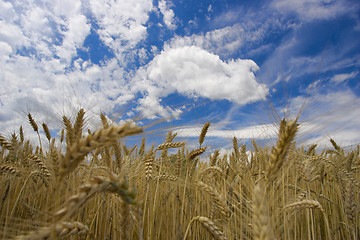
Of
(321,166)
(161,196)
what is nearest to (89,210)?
(161,196)

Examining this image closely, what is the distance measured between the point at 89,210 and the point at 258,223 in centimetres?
194

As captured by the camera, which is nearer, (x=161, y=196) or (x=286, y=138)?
(x=286, y=138)

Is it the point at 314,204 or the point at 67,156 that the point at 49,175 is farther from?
the point at 314,204

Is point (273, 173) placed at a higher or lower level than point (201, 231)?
higher

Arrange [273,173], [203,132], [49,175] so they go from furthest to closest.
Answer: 1. [203,132]
2. [49,175]
3. [273,173]

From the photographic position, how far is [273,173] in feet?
5.11

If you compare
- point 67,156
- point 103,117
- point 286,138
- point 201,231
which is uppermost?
point 103,117

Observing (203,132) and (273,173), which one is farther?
(203,132)

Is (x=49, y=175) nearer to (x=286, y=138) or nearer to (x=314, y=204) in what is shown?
(x=286, y=138)

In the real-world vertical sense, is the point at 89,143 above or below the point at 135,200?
above

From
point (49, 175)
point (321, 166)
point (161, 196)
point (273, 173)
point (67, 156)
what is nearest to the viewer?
point (67, 156)

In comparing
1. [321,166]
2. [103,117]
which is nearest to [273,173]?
[103,117]

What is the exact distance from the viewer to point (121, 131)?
1059 mm

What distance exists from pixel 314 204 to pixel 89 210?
220 cm
